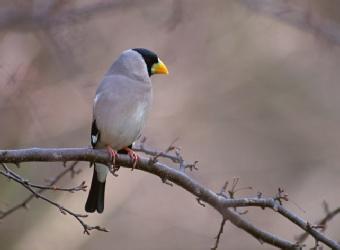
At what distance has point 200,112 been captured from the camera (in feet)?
34.4

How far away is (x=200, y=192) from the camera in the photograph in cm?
432

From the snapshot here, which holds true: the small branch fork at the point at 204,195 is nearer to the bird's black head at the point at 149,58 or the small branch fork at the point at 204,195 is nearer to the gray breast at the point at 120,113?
the gray breast at the point at 120,113

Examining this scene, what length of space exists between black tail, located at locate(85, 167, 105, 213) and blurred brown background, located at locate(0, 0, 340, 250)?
0.92 meters

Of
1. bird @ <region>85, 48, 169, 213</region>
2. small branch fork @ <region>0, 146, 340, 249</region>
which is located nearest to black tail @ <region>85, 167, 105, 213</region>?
bird @ <region>85, 48, 169, 213</region>

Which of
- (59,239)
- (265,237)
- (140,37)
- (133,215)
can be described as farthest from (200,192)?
(133,215)

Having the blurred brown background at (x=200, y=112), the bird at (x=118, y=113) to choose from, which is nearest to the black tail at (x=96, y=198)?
the bird at (x=118, y=113)

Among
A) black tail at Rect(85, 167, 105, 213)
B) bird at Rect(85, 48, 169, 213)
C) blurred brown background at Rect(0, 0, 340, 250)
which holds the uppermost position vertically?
blurred brown background at Rect(0, 0, 340, 250)

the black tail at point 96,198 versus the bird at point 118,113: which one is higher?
the bird at point 118,113

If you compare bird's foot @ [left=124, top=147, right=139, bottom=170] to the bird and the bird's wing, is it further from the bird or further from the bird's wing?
the bird's wing

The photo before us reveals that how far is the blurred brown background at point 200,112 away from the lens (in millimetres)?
7215

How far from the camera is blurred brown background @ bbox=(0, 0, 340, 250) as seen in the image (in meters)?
7.21

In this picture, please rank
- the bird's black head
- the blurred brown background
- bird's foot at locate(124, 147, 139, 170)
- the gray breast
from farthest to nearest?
the blurred brown background < the bird's black head < the gray breast < bird's foot at locate(124, 147, 139, 170)

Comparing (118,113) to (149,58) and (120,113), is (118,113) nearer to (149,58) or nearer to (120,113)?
(120,113)

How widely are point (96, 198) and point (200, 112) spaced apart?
510 centimetres
